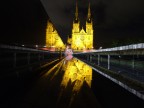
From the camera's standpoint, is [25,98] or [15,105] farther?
[25,98]

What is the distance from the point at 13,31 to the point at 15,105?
79049 millimetres

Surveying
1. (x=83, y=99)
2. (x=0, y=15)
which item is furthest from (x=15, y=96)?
(x=0, y=15)

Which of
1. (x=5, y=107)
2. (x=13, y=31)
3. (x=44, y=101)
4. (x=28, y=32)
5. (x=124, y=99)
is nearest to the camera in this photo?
(x=5, y=107)

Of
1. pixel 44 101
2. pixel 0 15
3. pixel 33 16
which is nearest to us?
pixel 44 101

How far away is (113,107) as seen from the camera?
8273 millimetres

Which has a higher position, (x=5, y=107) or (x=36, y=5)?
(x=36, y=5)

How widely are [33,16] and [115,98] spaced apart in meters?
110

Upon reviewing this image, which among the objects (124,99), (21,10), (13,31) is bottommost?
(124,99)

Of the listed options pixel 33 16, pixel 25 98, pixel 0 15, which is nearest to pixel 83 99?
pixel 25 98

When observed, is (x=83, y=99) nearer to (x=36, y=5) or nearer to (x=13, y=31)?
(x=13, y=31)

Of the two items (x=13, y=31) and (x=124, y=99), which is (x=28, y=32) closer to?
(x=13, y=31)

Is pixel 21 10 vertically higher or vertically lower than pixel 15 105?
higher

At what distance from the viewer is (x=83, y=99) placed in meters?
9.59

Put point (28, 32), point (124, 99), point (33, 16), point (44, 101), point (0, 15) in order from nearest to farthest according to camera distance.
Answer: point (44, 101) < point (124, 99) < point (0, 15) < point (28, 32) < point (33, 16)
